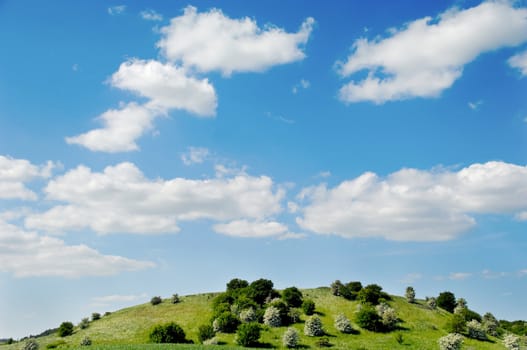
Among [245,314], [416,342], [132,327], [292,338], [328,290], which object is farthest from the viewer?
[328,290]

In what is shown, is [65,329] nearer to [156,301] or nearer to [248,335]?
[156,301]

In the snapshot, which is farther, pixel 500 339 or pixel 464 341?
pixel 500 339

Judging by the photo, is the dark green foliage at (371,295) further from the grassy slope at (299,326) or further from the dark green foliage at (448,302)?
Answer: the dark green foliage at (448,302)

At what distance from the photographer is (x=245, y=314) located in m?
89.7

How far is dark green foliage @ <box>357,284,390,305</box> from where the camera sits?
102 metres

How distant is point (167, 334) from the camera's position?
266ft

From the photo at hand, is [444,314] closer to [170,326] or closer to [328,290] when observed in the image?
[328,290]

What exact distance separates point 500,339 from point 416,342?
30236 mm

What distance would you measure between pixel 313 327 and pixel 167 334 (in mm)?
27831

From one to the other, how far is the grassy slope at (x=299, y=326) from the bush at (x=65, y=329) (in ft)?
4.58

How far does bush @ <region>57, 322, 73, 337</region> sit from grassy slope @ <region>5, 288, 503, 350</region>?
4.58 ft

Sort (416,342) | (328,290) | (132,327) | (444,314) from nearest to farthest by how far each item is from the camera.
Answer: (416,342)
(132,327)
(444,314)
(328,290)

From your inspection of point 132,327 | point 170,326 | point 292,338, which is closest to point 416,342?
point 292,338

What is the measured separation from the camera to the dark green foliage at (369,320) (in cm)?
8744
